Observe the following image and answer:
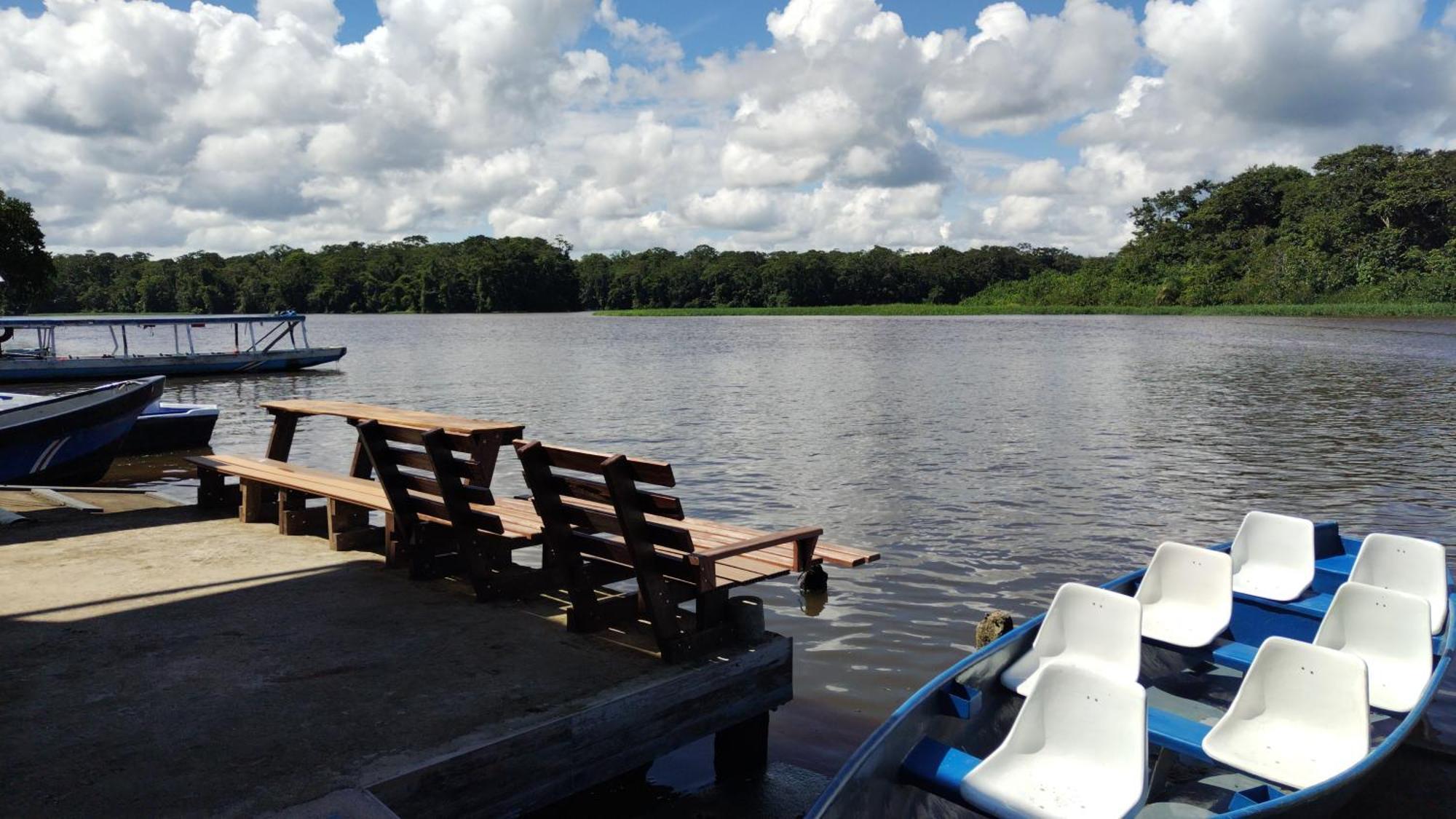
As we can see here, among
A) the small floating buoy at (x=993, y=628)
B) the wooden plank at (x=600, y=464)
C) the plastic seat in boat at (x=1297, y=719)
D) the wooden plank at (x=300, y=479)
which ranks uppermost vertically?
the wooden plank at (x=600, y=464)

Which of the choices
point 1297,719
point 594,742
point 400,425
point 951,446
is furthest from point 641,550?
point 951,446

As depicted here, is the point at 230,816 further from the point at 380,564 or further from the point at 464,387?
the point at 464,387

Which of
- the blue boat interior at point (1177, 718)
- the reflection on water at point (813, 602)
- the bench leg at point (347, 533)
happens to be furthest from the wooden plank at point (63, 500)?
the blue boat interior at point (1177, 718)

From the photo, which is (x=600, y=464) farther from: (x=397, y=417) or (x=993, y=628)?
(x=993, y=628)

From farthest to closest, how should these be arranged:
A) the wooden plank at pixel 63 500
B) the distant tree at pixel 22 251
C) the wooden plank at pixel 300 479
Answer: the distant tree at pixel 22 251 → the wooden plank at pixel 63 500 → the wooden plank at pixel 300 479

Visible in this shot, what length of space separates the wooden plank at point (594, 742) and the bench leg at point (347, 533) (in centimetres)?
310

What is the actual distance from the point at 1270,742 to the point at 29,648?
574cm

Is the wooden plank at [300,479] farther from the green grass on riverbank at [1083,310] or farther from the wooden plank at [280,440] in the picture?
the green grass on riverbank at [1083,310]

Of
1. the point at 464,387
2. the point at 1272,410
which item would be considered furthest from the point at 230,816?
the point at 464,387

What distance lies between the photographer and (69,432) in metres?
11.5

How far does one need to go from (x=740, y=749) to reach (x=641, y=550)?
1.29 meters

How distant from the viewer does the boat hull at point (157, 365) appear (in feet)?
107

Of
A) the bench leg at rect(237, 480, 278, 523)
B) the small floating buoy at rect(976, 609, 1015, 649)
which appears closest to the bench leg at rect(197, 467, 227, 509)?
the bench leg at rect(237, 480, 278, 523)

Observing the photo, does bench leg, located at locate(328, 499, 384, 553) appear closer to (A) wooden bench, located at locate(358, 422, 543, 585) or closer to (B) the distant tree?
(A) wooden bench, located at locate(358, 422, 543, 585)
